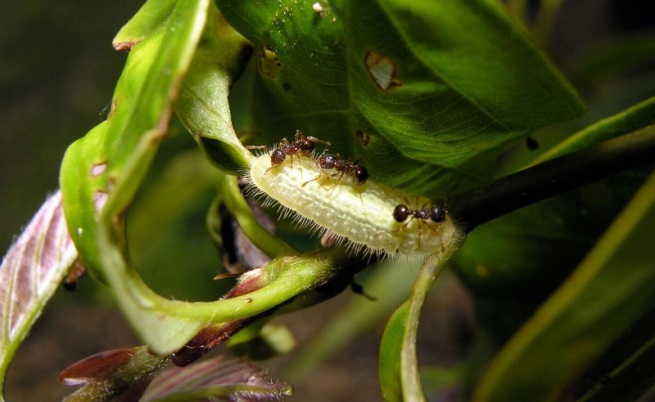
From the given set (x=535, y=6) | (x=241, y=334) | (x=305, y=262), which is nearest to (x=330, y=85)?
(x=305, y=262)

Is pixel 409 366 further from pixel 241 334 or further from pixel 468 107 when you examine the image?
pixel 241 334

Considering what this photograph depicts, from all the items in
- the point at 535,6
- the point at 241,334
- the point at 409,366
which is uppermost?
the point at 409,366

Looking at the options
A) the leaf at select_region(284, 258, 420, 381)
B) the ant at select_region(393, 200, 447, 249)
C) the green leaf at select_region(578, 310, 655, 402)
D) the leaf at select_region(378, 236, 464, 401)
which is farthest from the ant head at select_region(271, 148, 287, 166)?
the leaf at select_region(284, 258, 420, 381)

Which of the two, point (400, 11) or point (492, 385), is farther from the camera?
point (492, 385)

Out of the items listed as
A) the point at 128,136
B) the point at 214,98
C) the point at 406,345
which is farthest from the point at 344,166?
the point at 128,136

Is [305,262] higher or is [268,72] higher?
[268,72]

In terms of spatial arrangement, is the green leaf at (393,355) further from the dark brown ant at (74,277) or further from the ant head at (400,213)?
the dark brown ant at (74,277)
